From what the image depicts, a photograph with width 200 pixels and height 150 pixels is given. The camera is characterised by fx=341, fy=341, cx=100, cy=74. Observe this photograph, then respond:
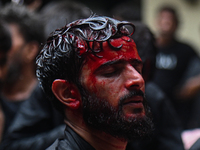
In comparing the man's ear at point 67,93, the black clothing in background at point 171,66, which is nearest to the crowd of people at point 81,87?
the man's ear at point 67,93

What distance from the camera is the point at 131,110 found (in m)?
1.93

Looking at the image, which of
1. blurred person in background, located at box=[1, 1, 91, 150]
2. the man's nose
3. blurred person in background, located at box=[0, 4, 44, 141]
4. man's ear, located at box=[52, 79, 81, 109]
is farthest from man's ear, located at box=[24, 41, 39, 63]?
the man's nose

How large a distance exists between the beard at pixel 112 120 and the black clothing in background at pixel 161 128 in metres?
0.90

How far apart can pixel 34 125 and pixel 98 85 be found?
1.03 metres

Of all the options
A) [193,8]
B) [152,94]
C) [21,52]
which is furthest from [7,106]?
[193,8]

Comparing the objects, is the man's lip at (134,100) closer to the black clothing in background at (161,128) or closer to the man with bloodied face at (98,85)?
the man with bloodied face at (98,85)

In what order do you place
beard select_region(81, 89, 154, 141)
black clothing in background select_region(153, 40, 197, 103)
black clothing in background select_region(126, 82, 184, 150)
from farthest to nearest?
black clothing in background select_region(153, 40, 197, 103)
black clothing in background select_region(126, 82, 184, 150)
beard select_region(81, 89, 154, 141)

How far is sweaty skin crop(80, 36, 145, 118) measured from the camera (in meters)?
1.93

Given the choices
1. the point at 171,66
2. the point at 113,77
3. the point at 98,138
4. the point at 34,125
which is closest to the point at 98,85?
the point at 113,77

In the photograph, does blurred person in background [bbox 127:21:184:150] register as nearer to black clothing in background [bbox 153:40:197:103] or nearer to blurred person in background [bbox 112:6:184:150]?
blurred person in background [bbox 112:6:184:150]

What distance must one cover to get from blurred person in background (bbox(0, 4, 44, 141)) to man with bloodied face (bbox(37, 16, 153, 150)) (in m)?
1.76

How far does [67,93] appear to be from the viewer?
6.61 ft

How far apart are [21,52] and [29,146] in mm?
1528

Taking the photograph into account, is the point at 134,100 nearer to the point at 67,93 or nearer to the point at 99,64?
the point at 99,64
